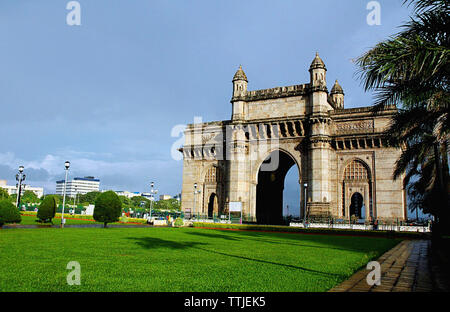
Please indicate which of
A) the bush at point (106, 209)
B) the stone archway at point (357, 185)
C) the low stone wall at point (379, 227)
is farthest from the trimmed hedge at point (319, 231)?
the bush at point (106, 209)

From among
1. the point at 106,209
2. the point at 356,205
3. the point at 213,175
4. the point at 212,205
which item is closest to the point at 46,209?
the point at 106,209

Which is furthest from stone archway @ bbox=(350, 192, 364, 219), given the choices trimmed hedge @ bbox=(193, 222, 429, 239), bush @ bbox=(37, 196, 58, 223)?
bush @ bbox=(37, 196, 58, 223)

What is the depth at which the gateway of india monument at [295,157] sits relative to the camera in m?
35.0

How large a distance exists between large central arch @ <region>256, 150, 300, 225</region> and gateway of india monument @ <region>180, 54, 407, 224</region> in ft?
0.40

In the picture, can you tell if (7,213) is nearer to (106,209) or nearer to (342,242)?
(106,209)

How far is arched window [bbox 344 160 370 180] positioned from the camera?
35.7m

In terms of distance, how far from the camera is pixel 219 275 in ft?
25.2

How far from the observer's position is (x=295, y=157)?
38531 millimetres

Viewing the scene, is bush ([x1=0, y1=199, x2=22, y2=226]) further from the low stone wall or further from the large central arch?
the large central arch

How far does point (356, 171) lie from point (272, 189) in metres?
11.9

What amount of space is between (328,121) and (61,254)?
3091cm

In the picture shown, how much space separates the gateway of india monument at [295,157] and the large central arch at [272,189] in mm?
121

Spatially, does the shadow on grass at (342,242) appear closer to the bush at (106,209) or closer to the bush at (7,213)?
the bush at (106,209)
